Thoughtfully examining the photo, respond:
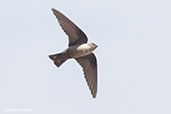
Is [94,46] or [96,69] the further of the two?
[96,69]

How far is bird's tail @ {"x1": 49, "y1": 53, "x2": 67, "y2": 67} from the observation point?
13.4 meters

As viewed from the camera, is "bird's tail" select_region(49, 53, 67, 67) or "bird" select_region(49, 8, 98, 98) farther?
"bird's tail" select_region(49, 53, 67, 67)

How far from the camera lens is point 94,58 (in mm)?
13953

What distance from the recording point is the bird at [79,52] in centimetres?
1325

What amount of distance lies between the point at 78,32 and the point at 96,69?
84 cm

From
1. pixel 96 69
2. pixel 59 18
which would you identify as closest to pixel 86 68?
pixel 96 69

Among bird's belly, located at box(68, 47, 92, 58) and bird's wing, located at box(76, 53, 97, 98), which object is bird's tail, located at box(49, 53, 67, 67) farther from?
bird's wing, located at box(76, 53, 97, 98)

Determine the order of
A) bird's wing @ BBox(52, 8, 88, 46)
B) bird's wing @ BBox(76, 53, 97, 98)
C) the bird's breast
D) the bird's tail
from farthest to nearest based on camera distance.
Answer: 1. bird's wing @ BBox(76, 53, 97, 98)
2. bird's wing @ BBox(52, 8, 88, 46)
3. the bird's tail
4. the bird's breast

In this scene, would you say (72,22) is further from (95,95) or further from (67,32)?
(95,95)

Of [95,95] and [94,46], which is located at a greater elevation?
[94,46]

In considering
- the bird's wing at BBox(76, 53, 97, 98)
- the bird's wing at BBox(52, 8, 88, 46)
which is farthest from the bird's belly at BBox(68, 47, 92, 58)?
the bird's wing at BBox(76, 53, 97, 98)

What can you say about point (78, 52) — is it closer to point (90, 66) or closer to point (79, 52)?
point (79, 52)

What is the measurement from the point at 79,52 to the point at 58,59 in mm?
405

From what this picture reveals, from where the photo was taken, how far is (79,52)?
13.2m
